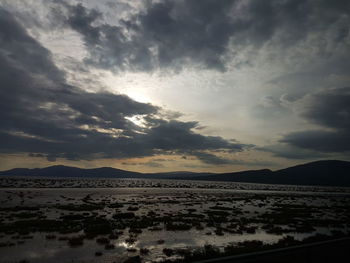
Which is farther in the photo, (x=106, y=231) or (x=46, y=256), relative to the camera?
(x=106, y=231)

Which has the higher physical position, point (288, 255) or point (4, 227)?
point (288, 255)

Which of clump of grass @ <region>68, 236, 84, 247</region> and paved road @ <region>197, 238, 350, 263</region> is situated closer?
paved road @ <region>197, 238, 350, 263</region>

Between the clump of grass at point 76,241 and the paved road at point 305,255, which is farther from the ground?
the paved road at point 305,255

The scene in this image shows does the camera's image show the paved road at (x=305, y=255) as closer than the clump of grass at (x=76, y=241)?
Yes

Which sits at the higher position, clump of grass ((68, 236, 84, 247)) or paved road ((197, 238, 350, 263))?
paved road ((197, 238, 350, 263))

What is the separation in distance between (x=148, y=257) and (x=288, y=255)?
34.5 ft

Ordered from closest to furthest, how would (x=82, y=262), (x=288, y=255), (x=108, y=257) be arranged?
(x=288, y=255) → (x=82, y=262) → (x=108, y=257)

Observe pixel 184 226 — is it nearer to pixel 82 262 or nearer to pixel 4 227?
pixel 82 262

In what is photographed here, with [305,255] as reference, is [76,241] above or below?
below

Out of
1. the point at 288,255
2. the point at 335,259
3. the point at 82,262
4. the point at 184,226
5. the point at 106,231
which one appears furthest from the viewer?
the point at 184,226

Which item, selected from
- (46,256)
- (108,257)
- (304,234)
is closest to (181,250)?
(108,257)

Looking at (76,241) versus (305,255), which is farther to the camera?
(76,241)

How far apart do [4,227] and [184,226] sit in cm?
1715

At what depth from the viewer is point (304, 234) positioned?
2225 cm
